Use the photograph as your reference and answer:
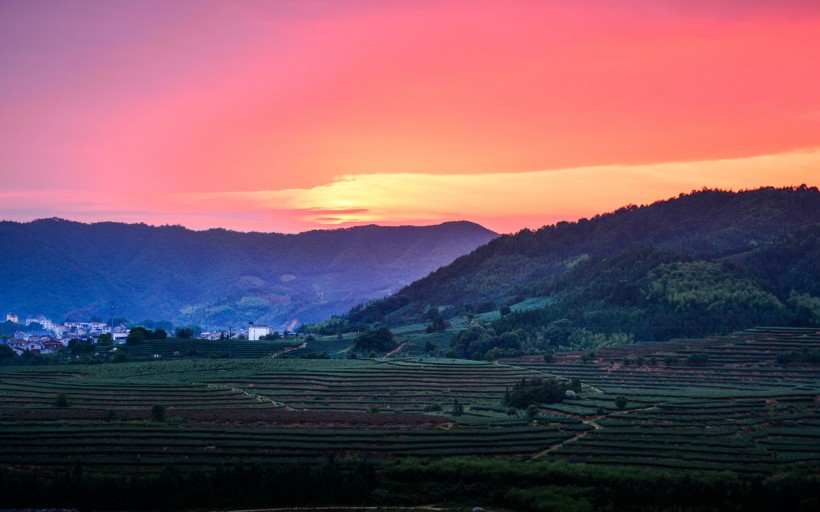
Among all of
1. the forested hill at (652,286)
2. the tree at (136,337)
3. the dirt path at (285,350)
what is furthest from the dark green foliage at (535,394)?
the tree at (136,337)

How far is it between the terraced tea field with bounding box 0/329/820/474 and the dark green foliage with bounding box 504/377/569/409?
Result: 4.36ft

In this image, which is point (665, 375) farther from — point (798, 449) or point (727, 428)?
point (798, 449)

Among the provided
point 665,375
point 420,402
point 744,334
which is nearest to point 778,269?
point 744,334

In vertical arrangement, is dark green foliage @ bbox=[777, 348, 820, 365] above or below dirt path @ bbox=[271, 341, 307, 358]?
below

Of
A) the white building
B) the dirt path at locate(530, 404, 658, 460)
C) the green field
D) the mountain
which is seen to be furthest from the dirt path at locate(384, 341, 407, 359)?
the dirt path at locate(530, 404, 658, 460)

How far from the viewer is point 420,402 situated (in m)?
77.9

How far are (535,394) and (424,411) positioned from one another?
8.76 meters

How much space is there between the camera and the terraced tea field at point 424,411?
5891cm

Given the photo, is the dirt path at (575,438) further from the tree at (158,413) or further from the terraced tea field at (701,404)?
the tree at (158,413)

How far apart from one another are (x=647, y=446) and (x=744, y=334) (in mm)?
49310

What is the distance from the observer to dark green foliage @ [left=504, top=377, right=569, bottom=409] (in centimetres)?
7556

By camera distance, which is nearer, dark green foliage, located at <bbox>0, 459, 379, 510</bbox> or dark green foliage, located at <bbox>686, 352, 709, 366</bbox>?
dark green foliage, located at <bbox>0, 459, 379, 510</bbox>

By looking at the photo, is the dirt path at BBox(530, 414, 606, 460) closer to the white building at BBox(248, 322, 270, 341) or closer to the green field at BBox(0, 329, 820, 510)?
the green field at BBox(0, 329, 820, 510)

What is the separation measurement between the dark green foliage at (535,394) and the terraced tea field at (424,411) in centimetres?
133
